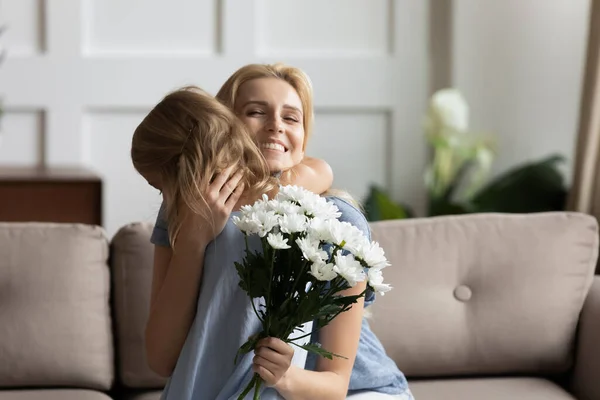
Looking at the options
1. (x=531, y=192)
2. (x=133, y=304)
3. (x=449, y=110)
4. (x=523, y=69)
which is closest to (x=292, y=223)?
(x=133, y=304)

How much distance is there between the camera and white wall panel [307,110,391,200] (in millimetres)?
3564

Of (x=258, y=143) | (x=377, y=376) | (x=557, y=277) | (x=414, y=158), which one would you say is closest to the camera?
(x=258, y=143)

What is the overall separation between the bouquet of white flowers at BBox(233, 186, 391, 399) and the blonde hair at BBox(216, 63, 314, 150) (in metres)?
0.34

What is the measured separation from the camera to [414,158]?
364 centimetres

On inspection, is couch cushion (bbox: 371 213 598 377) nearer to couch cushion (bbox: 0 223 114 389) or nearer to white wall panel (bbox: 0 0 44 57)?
couch cushion (bbox: 0 223 114 389)

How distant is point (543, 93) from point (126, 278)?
2.04 m

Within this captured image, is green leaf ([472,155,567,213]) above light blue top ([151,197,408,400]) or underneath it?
underneath

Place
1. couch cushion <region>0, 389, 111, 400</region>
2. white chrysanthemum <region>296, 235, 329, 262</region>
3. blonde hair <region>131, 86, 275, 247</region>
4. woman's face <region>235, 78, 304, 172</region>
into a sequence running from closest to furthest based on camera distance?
white chrysanthemum <region>296, 235, 329, 262</region> → blonde hair <region>131, 86, 275, 247</region> → woman's face <region>235, 78, 304, 172</region> → couch cushion <region>0, 389, 111, 400</region>

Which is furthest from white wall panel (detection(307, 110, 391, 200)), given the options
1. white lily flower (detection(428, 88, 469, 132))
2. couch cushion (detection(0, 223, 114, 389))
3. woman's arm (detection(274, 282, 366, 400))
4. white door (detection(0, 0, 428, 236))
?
woman's arm (detection(274, 282, 366, 400))

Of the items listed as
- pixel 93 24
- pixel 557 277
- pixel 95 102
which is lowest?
pixel 557 277

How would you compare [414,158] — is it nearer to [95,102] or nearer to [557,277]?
[95,102]

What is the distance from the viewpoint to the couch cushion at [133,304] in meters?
2.05

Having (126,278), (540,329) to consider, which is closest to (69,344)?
(126,278)

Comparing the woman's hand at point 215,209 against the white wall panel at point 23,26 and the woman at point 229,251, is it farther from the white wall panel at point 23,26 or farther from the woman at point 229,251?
the white wall panel at point 23,26
